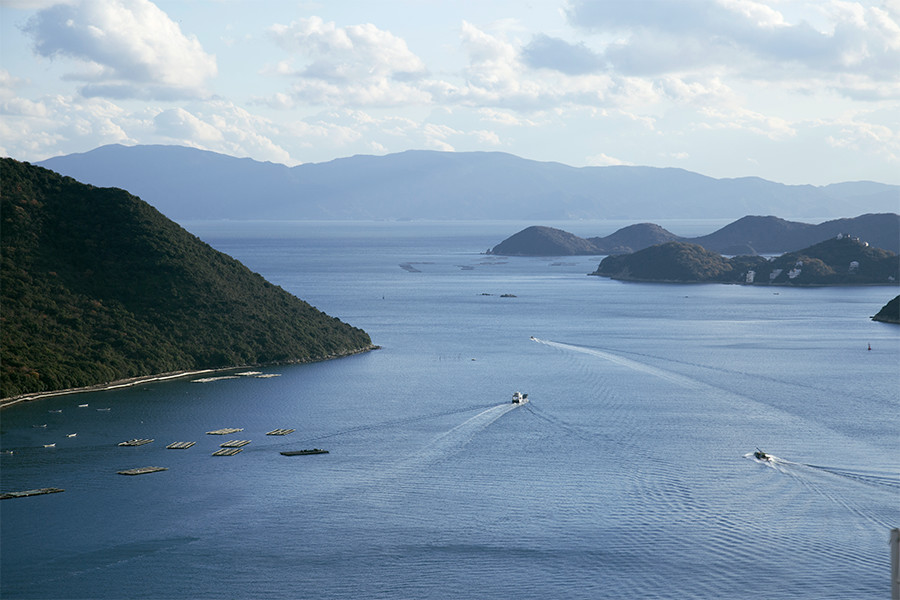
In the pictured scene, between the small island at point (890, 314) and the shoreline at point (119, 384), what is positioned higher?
the small island at point (890, 314)

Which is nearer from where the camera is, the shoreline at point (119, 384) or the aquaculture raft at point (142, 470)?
the aquaculture raft at point (142, 470)

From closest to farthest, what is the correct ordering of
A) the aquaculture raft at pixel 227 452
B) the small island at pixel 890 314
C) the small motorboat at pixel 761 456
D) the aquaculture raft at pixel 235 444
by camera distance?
the small motorboat at pixel 761 456 < the aquaculture raft at pixel 227 452 < the aquaculture raft at pixel 235 444 < the small island at pixel 890 314

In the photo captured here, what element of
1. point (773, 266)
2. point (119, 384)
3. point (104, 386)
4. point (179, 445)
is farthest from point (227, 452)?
point (773, 266)

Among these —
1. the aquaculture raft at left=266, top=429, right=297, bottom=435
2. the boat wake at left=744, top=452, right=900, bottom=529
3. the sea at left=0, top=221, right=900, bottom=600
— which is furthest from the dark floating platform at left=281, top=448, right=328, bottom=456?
the boat wake at left=744, top=452, right=900, bottom=529

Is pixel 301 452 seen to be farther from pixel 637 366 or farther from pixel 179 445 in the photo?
pixel 637 366

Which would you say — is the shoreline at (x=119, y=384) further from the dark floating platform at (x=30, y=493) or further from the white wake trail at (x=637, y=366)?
the white wake trail at (x=637, y=366)

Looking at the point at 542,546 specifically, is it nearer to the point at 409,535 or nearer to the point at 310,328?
the point at 409,535

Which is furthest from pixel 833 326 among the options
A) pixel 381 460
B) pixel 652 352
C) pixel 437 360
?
pixel 381 460

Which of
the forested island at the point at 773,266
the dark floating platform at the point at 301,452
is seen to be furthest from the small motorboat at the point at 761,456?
the forested island at the point at 773,266

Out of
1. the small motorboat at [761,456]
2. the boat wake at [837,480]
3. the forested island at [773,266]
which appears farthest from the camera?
the forested island at [773,266]
